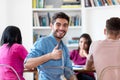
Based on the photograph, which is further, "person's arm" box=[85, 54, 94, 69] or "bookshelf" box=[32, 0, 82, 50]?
"bookshelf" box=[32, 0, 82, 50]

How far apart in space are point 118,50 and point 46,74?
63 centimetres

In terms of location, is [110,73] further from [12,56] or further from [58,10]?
[58,10]

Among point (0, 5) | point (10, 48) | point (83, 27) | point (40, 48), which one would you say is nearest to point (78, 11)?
point (83, 27)

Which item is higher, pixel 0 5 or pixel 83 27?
pixel 0 5

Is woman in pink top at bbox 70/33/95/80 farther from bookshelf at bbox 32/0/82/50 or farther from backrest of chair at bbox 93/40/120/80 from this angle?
backrest of chair at bbox 93/40/120/80

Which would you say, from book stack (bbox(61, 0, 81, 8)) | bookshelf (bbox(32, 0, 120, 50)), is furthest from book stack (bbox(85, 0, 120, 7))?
book stack (bbox(61, 0, 81, 8))

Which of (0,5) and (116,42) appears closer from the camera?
(116,42)

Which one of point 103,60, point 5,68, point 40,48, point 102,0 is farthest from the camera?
point 102,0

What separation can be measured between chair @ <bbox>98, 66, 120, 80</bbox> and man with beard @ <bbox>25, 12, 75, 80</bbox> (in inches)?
11.4

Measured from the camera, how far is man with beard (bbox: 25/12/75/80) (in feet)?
6.19

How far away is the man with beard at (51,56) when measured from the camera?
189 cm

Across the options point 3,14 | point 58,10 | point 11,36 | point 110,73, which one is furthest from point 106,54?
point 3,14

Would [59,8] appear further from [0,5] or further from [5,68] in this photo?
[5,68]

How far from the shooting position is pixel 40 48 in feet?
6.54
